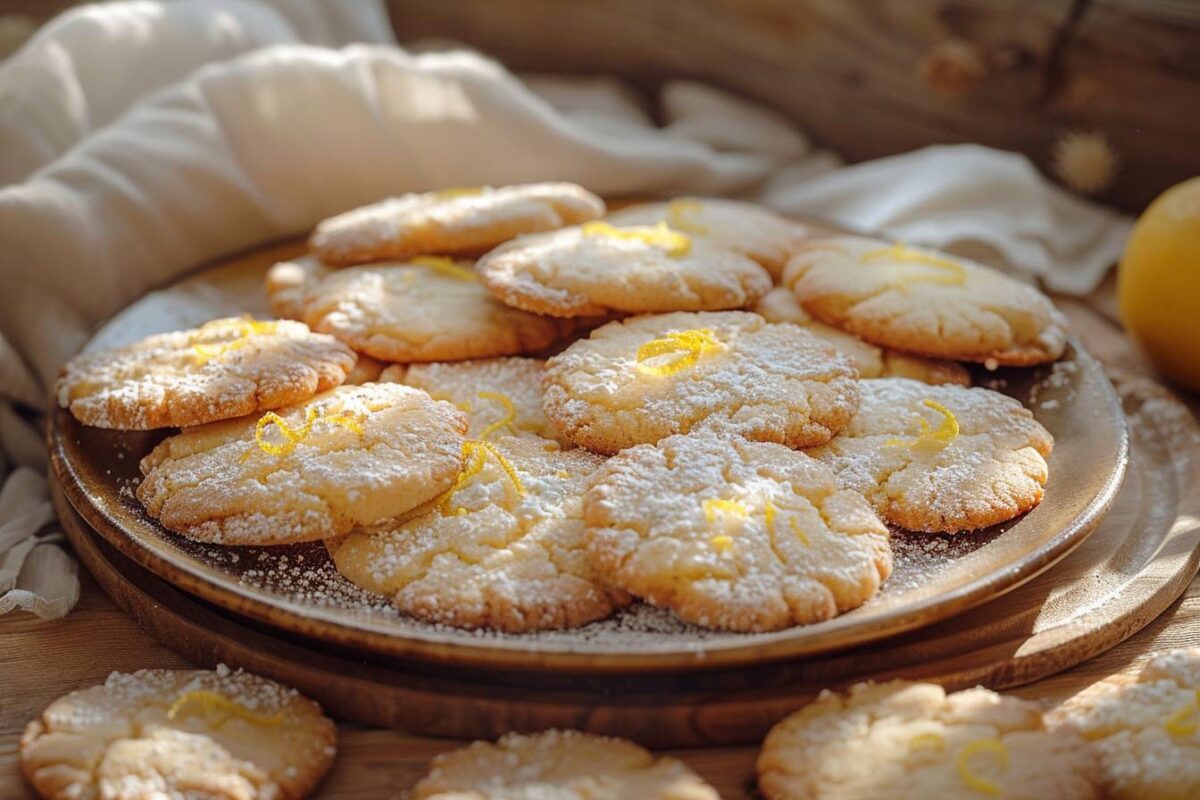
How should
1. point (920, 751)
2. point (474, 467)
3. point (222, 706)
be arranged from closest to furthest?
point (920, 751) → point (222, 706) → point (474, 467)

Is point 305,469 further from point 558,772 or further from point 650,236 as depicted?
point 650,236

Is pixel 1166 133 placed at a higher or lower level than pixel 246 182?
higher

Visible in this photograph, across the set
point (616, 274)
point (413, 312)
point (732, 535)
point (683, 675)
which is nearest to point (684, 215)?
point (616, 274)

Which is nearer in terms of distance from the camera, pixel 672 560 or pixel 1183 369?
pixel 672 560

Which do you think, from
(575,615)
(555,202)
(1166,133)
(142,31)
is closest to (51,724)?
(575,615)

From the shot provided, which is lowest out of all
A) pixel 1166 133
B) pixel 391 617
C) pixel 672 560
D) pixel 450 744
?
pixel 450 744

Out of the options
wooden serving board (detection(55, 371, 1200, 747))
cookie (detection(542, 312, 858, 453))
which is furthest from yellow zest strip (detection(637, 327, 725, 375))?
wooden serving board (detection(55, 371, 1200, 747))

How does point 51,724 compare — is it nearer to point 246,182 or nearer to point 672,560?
point 672,560
